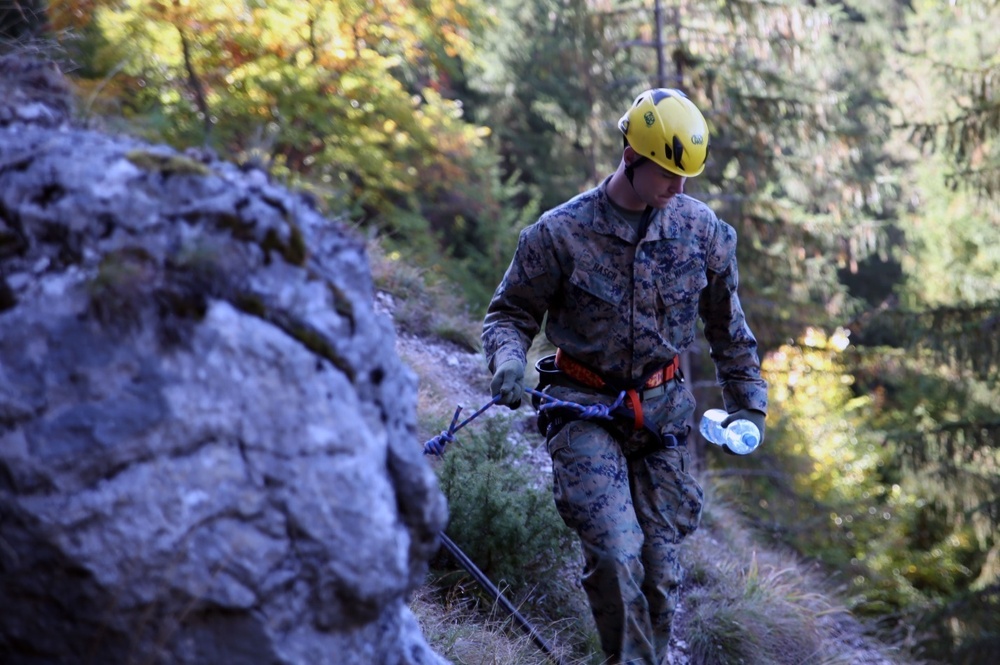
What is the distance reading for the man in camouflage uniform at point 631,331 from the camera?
3.85 meters

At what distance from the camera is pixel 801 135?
12.7 m

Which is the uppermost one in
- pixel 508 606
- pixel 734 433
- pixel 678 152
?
pixel 678 152

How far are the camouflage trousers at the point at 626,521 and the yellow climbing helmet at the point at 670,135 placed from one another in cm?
109

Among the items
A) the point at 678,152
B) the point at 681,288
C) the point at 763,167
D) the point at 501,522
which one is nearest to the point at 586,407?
the point at 681,288

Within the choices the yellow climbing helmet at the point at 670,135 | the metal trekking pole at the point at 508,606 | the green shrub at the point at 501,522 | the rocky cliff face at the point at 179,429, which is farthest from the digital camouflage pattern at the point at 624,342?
the rocky cliff face at the point at 179,429

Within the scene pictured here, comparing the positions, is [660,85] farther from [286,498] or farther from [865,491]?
[286,498]

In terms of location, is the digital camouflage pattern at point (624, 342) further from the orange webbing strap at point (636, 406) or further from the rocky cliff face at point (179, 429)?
the rocky cliff face at point (179, 429)

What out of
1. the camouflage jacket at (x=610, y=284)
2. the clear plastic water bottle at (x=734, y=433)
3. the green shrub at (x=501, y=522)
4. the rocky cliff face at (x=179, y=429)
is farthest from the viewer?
the green shrub at (x=501, y=522)

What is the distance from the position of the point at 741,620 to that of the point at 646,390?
2.35 m

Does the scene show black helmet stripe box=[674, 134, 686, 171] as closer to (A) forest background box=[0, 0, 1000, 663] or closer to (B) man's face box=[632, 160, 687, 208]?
(B) man's face box=[632, 160, 687, 208]

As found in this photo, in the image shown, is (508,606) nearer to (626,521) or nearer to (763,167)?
(626,521)

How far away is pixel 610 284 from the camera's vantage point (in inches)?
155

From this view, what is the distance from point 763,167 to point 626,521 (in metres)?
10.00

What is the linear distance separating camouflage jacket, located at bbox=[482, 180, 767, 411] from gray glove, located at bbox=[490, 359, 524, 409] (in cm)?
10
